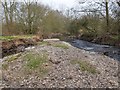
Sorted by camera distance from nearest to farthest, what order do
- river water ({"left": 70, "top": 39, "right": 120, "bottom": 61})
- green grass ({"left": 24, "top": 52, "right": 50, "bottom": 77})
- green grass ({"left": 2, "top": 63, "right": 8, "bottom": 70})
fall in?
green grass ({"left": 24, "top": 52, "right": 50, "bottom": 77}) → green grass ({"left": 2, "top": 63, "right": 8, "bottom": 70}) → river water ({"left": 70, "top": 39, "right": 120, "bottom": 61})

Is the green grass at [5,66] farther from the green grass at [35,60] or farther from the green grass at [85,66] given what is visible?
the green grass at [85,66]

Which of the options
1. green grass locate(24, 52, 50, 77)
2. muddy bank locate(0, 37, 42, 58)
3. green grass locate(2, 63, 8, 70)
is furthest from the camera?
muddy bank locate(0, 37, 42, 58)

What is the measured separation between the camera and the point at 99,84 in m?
8.39

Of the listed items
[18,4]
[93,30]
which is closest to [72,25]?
[93,30]

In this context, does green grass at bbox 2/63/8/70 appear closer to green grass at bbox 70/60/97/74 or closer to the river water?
green grass at bbox 70/60/97/74

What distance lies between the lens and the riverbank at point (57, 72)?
851 centimetres

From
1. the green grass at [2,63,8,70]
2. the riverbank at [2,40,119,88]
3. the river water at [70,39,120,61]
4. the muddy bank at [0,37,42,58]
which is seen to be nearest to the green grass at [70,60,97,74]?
the riverbank at [2,40,119,88]

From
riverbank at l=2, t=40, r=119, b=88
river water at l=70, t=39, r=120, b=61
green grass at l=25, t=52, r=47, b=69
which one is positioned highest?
green grass at l=25, t=52, r=47, b=69

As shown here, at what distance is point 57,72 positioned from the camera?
9609 millimetres

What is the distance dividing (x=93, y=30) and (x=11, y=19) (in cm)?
1052

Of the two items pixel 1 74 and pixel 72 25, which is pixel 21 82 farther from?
pixel 72 25

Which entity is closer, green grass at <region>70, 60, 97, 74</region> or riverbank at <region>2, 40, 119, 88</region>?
riverbank at <region>2, 40, 119, 88</region>

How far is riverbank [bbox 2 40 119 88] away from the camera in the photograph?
8.51m

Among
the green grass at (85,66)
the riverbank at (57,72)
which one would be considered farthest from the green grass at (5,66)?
the green grass at (85,66)
